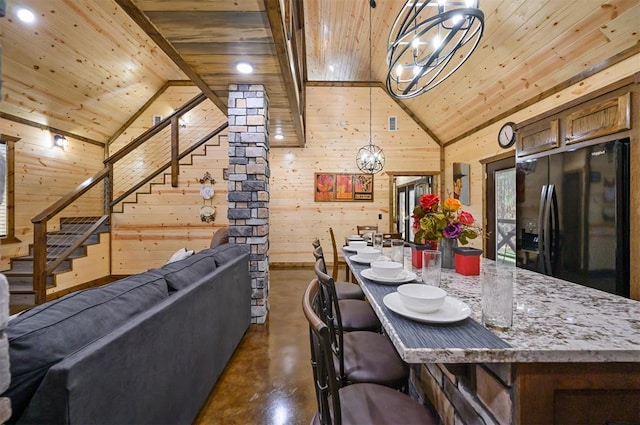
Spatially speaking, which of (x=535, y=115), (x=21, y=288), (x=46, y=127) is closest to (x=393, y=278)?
(x=535, y=115)

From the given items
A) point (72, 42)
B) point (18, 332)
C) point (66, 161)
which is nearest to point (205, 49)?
point (18, 332)

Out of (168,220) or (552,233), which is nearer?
(552,233)

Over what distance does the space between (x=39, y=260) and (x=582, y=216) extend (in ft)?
17.3

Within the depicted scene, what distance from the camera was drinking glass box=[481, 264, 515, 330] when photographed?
0.92 meters

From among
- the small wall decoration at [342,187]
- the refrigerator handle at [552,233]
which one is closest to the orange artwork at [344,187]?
the small wall decoration at [342,187]

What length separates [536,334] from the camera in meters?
0.86

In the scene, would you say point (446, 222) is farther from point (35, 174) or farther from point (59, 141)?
point (59, 141)

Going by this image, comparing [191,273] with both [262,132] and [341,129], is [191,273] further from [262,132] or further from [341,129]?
[341,129]

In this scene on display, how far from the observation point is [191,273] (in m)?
1.81

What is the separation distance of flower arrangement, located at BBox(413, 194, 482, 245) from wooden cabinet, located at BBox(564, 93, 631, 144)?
1359 millimetres

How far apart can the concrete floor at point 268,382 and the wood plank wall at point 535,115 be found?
231cm

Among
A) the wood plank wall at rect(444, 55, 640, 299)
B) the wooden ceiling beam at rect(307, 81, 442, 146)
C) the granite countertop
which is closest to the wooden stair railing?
the wooden ceiling beam at rect(307, 81, 442, 146)

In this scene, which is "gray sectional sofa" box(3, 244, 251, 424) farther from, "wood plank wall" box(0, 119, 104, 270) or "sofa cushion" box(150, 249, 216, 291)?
"wood plank wall" box(0, 119, 104, 270)

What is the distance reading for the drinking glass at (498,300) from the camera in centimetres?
92
